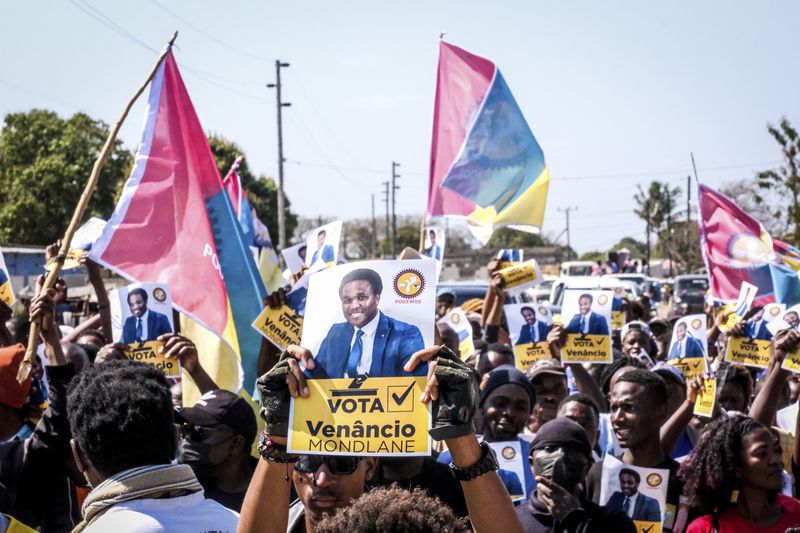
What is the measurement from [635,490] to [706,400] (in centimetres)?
149

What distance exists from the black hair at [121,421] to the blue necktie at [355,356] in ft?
2.12

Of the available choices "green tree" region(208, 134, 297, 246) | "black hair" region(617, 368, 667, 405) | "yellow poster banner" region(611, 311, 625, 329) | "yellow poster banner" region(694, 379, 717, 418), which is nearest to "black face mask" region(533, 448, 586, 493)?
"black hair" region(617, 368, 667, 405)

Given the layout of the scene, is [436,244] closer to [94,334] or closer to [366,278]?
[94,334]

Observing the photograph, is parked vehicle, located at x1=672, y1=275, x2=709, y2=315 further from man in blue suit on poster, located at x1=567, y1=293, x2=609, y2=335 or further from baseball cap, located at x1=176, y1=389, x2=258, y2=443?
baseball cap, located at x1=176, y1=389, x2=258, y2=443

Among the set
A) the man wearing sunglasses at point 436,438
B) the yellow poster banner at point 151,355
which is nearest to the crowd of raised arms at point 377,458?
the man wearing sunglasses at point 436,438

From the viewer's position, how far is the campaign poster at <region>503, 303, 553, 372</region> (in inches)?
307

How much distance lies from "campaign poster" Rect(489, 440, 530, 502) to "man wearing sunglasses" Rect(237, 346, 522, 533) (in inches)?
69.2

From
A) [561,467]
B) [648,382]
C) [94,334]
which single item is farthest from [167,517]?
[94,334]

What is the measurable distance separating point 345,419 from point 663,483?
2.12 meters

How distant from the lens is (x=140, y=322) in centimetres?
602

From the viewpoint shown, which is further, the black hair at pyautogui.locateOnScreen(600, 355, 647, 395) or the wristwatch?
the black hair at pyautogui.locateOnScreen(600, 355, 647, 395)

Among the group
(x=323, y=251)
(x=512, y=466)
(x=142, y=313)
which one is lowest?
(x=512, y=466)

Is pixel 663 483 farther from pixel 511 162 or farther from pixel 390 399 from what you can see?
pixel 511 162

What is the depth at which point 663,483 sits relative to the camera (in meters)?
4.29
